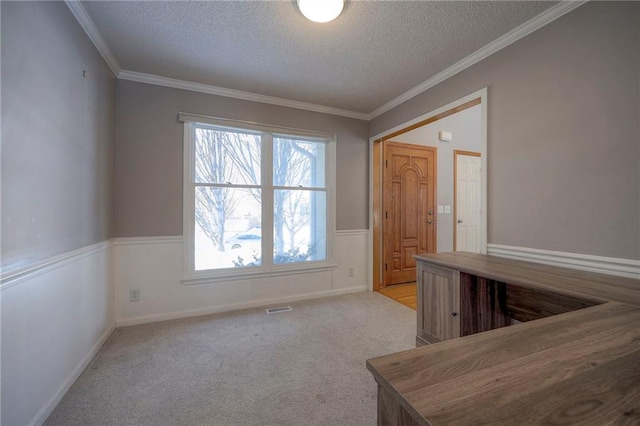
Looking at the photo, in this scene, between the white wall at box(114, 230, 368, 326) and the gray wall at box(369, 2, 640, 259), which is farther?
the white wall at box(114, 230, 368, 326)

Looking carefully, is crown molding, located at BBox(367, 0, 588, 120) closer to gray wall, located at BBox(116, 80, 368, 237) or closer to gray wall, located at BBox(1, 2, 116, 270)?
gray wall, located at BBox(116, 80, 368, 237)

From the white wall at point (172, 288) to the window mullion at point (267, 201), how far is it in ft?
1.03

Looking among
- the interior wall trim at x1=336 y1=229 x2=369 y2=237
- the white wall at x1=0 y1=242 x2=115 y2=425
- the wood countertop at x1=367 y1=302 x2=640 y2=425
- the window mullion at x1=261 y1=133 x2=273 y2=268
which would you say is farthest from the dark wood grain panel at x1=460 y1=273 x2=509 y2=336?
the white wall at x1=0 y1=242 x2=115 y2=425

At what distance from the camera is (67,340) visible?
5.49 ft

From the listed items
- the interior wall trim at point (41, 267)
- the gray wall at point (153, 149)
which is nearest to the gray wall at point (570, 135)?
the gray wall at point (153, 149)

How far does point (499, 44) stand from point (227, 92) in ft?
8.54

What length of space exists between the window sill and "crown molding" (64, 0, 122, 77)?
2.14 metres

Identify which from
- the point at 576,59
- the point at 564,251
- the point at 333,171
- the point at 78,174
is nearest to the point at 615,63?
the point at 576,59

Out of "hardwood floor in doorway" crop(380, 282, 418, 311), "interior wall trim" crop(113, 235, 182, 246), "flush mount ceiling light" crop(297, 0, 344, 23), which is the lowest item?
"hardwood floor in doorway" crop(380, 282, 418, 311)

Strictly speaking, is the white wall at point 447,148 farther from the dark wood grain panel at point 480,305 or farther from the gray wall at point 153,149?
the gray wall at point 153,149

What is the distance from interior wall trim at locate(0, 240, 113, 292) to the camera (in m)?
1.18

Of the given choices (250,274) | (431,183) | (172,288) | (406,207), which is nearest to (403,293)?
(406,207)

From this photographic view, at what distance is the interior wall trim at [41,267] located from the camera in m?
1.18

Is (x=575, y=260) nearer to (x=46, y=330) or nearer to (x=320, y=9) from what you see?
(x=320, y=9)
